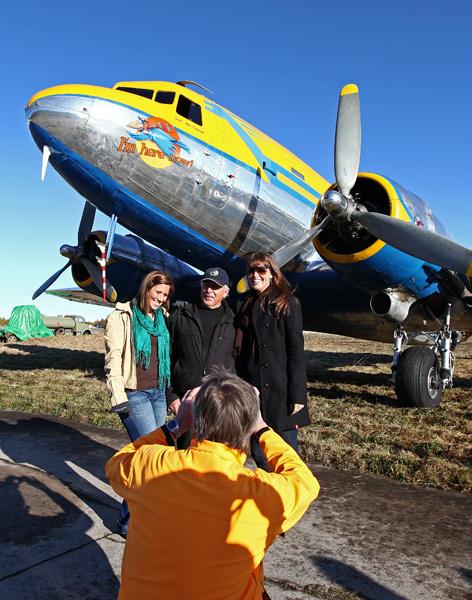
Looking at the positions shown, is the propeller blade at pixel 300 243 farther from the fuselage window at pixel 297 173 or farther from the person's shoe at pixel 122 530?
the person's shoe at pixel 122 530

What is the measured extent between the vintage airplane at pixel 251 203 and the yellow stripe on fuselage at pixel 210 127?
24 mm

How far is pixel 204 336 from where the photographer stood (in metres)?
3.53

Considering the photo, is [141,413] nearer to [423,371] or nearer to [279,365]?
[279,365]

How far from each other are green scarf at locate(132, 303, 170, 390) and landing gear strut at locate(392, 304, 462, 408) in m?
5.15

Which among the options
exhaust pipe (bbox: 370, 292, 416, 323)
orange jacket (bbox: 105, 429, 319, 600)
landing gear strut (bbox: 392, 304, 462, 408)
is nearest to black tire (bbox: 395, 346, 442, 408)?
landing gear strut (bbox: 392, 304, 462, 408)

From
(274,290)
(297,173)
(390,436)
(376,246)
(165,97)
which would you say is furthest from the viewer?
(297,173)

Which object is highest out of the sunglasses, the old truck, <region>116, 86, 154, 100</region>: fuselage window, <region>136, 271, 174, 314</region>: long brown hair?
<region>116, 86, 154, 100</region>: fuselage window

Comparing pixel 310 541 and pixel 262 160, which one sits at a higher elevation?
pixel 262 160

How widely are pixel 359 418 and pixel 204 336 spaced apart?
410cm

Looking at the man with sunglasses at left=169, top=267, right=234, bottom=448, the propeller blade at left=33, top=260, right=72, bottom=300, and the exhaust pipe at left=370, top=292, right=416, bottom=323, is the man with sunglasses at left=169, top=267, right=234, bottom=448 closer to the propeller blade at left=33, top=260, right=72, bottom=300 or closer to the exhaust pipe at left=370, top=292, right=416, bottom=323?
the exhaust pipe at left=370, top=292, right=416, bottom=323

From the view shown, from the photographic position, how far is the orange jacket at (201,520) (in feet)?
4.90

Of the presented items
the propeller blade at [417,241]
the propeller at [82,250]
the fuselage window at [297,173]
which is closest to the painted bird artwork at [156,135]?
the fuselage window at [297,173]

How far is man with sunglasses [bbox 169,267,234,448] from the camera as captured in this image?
11.5 ft

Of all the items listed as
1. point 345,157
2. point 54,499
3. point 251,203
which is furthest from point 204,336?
point 251,203
